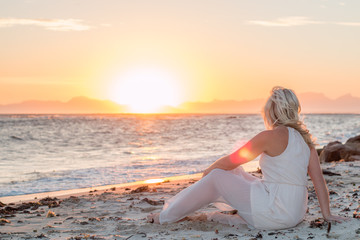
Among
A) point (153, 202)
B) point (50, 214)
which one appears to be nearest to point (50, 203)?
point (50, 214)

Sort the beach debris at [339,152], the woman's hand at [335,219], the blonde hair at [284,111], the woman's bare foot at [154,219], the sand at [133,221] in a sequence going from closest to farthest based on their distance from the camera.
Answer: the blonde hair at [284,111], the sand at [133,221], the woman's hand at [335,219], the woman's bare foot at [154,219], the beach debris at [339,152]

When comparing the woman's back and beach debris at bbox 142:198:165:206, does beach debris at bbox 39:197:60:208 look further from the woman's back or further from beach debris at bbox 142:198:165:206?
the woman's back

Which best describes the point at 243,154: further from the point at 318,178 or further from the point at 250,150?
the point at 318,178

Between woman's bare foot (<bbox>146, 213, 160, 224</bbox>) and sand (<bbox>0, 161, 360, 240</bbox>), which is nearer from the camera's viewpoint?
sand (<bbox>0, 161, 360, 240</bbox>)

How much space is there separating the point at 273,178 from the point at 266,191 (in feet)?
0.56

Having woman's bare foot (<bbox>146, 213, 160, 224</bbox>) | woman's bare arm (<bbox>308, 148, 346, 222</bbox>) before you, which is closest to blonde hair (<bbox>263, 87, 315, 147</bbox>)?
woman's bare arm (<bbox>308, 148, 346, 222</bbox>)

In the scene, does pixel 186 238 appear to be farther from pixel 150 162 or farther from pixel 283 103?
pixel 150 162

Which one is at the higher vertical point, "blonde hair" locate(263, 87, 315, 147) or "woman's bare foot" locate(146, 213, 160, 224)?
"blonde hair" locate(263, 87, 315, 147)

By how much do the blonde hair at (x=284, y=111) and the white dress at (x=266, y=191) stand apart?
0.29 feet

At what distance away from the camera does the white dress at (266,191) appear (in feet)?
13.8

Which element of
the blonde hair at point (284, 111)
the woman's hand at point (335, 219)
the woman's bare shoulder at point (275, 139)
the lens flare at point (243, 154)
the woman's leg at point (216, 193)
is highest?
the blonde hair at point (284, 111)

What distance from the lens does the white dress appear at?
4.20 meters

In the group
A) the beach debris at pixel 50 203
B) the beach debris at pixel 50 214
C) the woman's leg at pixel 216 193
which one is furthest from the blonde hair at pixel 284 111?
the beach debris at pixel 50 203

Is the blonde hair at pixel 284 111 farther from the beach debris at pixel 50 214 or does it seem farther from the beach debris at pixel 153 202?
the beach debris at pixel 50 214
